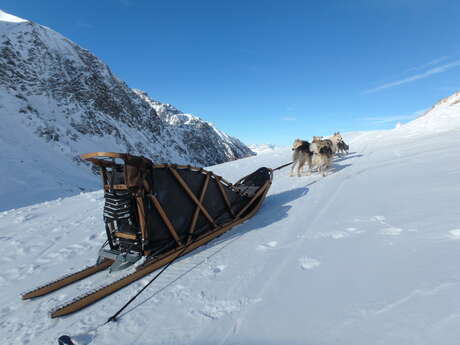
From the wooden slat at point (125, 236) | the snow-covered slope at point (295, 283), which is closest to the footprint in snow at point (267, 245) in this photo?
the snow-covered slope at point (295, 283)

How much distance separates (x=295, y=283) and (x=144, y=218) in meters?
2.42

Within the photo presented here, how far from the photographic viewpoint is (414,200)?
4.45m

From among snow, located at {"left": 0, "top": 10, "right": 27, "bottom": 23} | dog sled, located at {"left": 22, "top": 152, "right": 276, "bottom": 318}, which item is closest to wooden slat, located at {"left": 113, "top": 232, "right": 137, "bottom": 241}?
dog sled, located at {"left": 22, "top": 152, "right": 276, "bottom": 318}

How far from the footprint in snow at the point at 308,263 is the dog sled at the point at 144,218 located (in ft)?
6.52

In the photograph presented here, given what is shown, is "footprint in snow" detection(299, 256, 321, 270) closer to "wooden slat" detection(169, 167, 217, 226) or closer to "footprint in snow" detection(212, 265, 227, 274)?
"footprint in snow" detection(212, 265, 227, 274)

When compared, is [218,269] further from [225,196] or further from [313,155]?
[313,155]

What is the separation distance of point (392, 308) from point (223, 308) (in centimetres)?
166

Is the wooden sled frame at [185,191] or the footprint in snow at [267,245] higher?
the wooden sled frame at [185,191]

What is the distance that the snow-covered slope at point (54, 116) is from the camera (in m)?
18.6

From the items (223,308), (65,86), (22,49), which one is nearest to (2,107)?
(65,86)

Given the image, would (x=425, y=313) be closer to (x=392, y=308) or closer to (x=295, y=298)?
(x=392, y=308)

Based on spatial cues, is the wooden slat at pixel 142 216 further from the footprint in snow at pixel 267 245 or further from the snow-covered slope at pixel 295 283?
the footprint in snow at pixel 267 245

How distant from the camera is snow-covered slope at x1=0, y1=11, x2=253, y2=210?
18.6 meters

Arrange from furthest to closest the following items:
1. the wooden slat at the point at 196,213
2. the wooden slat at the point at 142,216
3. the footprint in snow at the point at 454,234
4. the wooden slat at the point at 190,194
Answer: the wooden slat at the point at 196,213 → the wooden slat at the point at 190,194 → the wooden slat at the point at 142,216 → the footprint in snow at the point at 454,234
